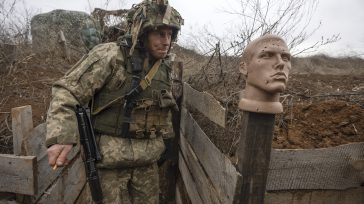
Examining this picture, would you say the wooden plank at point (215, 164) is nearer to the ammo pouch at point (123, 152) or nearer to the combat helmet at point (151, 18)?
the ammo pouch at point (123, 152)

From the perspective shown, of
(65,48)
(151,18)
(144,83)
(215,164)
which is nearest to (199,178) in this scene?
(215,164)

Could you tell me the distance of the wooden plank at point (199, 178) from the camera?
236 centimetres

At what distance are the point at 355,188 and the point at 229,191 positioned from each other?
0.74 meters

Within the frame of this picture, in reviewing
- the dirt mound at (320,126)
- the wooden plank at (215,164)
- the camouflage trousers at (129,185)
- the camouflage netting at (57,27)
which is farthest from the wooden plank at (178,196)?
the camouflage netting at (57,27)

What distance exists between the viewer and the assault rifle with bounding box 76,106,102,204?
260 centimetres

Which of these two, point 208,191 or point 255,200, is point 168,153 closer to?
point 208,191

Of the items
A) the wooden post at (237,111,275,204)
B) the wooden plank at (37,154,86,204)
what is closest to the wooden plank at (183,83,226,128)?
the wooden post at (237,111,275,204)

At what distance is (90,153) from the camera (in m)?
2.66

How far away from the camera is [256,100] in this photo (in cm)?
168

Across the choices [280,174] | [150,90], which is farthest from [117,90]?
[280,174]

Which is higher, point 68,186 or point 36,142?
point 36,142

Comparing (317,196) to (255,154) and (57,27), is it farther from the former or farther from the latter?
(57,27)

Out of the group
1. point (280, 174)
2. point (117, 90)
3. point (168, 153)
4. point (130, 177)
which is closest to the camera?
point (280, 174)

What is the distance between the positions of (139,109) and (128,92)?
0.18m
